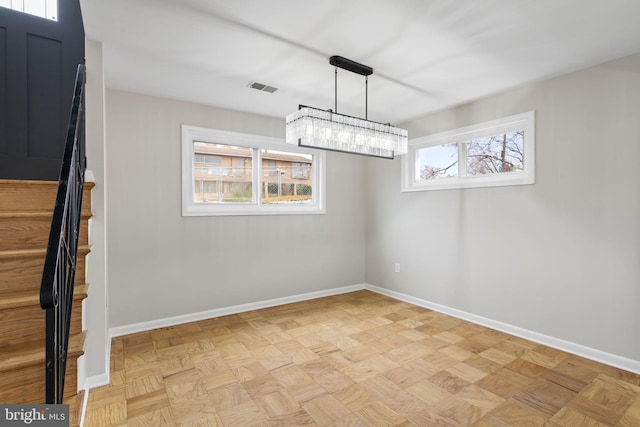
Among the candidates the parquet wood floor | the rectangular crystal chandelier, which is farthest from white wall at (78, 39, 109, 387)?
the rectangular crystal chandelier

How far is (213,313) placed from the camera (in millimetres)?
3662

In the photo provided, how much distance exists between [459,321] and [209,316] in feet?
9.08

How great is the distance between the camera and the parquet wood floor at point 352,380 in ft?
6.40

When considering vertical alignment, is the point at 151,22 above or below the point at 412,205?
above

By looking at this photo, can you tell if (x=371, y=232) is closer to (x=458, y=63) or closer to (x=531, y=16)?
(x=458, y=63)

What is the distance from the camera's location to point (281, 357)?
8.91 ft

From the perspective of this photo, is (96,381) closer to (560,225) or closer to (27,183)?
(27,183)

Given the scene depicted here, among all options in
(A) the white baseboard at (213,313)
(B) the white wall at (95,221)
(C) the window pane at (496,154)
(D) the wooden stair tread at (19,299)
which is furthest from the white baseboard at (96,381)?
(C) the window pane at (496,154)

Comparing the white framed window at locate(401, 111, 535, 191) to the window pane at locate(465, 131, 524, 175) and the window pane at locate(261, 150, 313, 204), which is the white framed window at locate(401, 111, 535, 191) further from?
the window pane at locate(261, 150, 313, 204)

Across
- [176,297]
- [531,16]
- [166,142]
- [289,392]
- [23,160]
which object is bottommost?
[289,392]

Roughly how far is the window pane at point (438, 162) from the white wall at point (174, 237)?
157 cm

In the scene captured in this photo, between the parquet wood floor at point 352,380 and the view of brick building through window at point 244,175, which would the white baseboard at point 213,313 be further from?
the view of brick building through window at point 244,175

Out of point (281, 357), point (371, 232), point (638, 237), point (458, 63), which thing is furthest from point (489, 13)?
point (371, 232)

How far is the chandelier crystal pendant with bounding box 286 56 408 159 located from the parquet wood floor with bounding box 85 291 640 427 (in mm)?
1769
